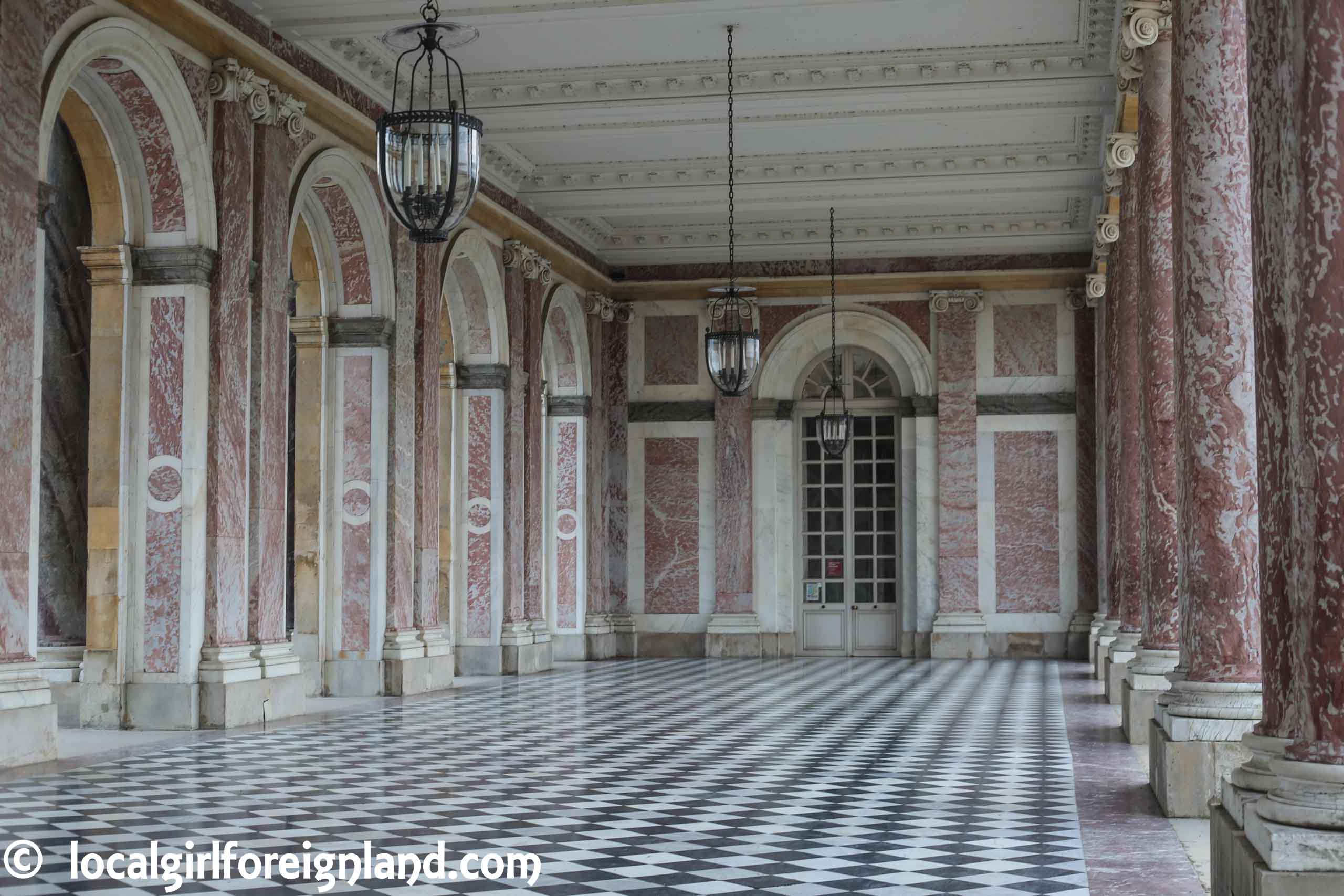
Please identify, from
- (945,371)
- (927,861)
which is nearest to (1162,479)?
(927,861)

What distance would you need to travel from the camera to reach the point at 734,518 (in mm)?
24500

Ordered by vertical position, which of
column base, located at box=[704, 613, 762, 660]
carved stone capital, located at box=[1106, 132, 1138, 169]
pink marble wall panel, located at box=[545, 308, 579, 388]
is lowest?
column base, located at box=[704, 613, 762, 660]

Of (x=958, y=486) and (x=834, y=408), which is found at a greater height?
(x=834, y=408)

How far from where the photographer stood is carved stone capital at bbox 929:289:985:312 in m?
23.8

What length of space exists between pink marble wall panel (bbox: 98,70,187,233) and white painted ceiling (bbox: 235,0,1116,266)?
1.60m

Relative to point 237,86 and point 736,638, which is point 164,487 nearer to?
point 237,86

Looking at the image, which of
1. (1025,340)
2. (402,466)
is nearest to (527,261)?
(402,466)

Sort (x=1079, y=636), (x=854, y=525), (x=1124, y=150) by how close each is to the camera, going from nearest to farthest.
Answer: (x=1124, y=150)
(x=1079, y=636)
(x=854, y=525)

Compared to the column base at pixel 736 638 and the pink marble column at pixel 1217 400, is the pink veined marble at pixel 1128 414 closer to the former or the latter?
the pink marble column at pixel 1217 400

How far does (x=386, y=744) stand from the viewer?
37.8ft

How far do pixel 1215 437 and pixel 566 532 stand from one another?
16404 mm

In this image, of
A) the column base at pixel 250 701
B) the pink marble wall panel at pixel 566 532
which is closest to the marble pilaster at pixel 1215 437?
the column base at pixel 250 701

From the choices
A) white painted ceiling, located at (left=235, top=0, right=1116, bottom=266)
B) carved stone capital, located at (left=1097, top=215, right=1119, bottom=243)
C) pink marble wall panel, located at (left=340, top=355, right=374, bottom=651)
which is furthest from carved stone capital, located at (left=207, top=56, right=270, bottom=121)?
carved stone capital, located at (left=1097, top=215, right=1119, bottom=243)

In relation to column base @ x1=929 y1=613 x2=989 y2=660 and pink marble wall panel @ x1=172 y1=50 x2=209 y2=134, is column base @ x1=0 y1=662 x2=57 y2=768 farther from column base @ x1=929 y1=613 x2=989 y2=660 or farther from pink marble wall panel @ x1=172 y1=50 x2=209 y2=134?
column base @ x1=929 y1=613 x2=989 y2=660
